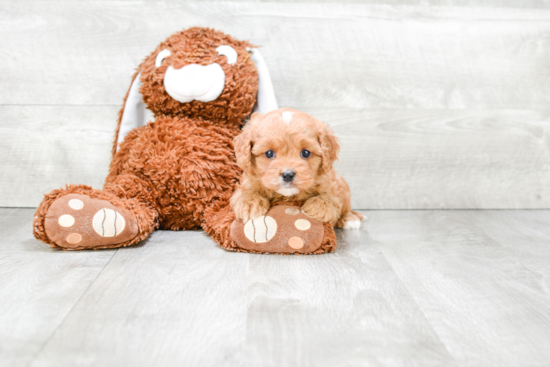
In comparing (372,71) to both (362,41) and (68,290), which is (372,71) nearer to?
(362,41)

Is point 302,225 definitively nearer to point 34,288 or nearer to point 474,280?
point 474,280

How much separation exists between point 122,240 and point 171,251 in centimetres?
12

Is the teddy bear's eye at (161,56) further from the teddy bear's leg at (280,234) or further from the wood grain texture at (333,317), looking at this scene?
the wood grain texture at (333,317)

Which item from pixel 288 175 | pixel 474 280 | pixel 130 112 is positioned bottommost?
pixel 474 280

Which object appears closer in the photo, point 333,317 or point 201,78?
point 333,317

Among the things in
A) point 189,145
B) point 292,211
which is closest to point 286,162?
point 292,211

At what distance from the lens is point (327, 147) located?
1.09 meters

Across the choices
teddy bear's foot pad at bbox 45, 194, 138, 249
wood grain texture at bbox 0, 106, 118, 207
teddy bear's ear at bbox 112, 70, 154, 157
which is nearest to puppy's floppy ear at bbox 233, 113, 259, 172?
teddy bear's foot pad at bbox 45, 194, 138, 249

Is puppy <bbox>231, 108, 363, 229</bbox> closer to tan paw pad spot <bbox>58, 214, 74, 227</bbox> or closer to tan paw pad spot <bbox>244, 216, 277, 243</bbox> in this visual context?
tan paw pad spot <bbox>244, 216, 277, 243</bbox>

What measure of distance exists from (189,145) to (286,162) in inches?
13.0

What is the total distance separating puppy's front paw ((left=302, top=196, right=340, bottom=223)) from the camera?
1132mm

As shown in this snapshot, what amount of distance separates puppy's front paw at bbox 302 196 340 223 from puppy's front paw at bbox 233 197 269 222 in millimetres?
102

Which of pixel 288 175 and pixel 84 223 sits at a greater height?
pixel 288 175

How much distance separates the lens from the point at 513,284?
981 mm
